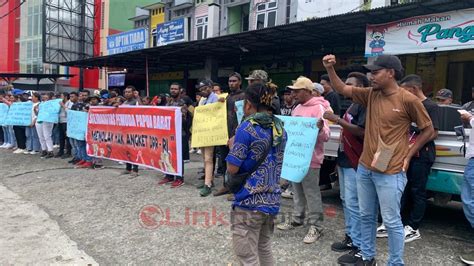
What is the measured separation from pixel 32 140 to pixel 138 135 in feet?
17.4

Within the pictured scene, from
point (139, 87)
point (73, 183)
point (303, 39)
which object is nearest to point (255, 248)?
point (73, 183)

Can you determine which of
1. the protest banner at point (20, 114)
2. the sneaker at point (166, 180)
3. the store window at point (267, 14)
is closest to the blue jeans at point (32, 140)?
the protest banner at point (20, 114)

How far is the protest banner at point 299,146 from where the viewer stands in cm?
397

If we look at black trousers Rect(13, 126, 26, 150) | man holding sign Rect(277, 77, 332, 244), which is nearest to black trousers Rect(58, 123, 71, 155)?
black trousers Rect(13, 126, 26, 150)

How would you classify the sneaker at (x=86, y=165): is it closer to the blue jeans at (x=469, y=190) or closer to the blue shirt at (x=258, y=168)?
the blue shirt at (x=258, y=168)

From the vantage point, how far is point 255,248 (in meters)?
2.62

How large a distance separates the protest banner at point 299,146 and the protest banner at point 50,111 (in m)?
6.88

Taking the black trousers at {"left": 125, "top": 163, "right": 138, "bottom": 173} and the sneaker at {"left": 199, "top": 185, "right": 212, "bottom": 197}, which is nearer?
A: the sneaker at {"left": 199, "top": 185, "right": 212, "bottom": 197}

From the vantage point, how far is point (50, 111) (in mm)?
9133

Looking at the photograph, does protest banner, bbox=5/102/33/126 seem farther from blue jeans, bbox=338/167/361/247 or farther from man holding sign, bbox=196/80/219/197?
blue jeans, bbox=338/167/361/247

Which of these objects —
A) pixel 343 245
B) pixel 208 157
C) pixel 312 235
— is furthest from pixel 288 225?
pixel 208 157

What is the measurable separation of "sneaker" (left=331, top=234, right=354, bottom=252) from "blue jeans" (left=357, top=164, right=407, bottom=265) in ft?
2.40

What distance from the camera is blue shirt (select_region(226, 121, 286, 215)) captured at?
2.49 metres

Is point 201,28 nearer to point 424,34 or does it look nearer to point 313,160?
point 424,34
